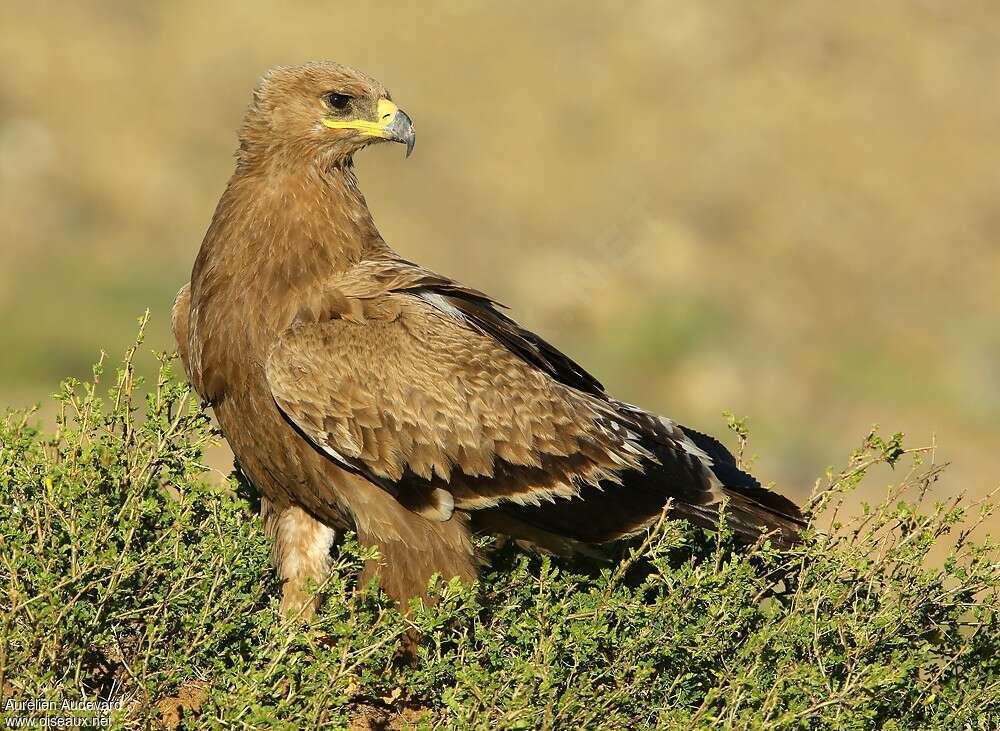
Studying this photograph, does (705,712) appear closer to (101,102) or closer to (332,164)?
(332,164)

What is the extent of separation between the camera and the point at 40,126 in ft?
72.5

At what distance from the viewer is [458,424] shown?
5.44 m

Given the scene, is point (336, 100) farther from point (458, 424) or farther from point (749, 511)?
point (749, 511)

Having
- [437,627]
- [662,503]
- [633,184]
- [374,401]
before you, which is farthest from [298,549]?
[633,184]

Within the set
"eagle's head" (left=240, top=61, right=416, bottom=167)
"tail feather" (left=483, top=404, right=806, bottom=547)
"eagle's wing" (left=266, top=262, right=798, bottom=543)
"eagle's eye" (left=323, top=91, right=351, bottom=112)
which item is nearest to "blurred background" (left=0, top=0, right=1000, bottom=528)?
"eagle's head" (left=240, top=61, right=416, bottom=167)

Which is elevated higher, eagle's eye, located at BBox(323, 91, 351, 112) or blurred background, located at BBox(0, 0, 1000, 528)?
blurred background, located at BBox(0, 0, 1000, 528)

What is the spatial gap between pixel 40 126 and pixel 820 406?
12.6 meters

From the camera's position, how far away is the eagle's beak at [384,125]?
5.97 meters

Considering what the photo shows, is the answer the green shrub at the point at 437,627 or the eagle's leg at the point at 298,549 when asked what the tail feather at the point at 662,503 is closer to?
the green shrub at the point at 437,627

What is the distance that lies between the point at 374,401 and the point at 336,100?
4.59ft

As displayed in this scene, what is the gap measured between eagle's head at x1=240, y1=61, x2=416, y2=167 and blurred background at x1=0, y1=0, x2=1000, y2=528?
26.8ft

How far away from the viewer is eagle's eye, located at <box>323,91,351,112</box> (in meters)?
5.97

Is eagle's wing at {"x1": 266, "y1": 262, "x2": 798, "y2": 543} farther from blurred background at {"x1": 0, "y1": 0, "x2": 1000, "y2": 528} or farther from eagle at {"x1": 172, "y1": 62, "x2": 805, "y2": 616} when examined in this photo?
blurred background at {"x1": 0, "y1": 0, "x2": 1000, "y2": 528}

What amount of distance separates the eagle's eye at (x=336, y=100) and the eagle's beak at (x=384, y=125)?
0.06m
